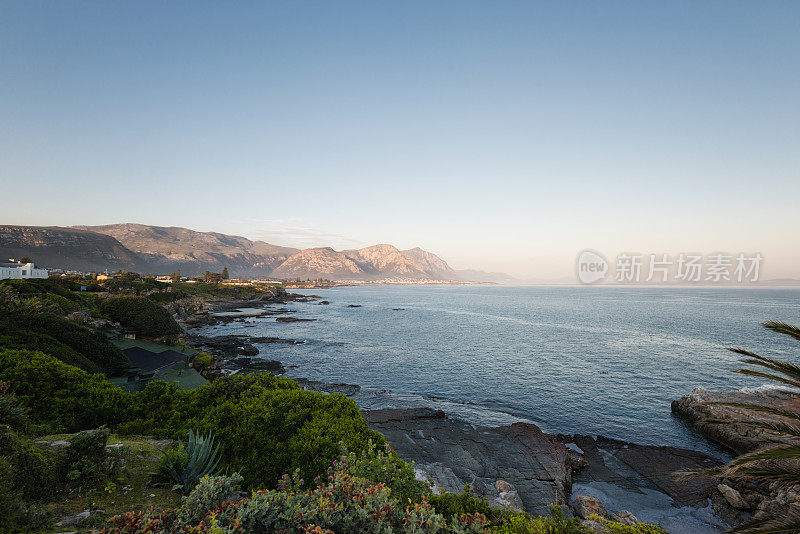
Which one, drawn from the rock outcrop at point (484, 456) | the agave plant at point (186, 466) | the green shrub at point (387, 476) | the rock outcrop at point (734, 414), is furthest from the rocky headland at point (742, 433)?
the agave plant at point (186, 466)

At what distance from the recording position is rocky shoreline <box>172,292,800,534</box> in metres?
14.3

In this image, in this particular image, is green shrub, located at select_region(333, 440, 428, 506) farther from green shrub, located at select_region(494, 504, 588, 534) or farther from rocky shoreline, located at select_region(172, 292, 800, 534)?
rocky shoreline, located at select_region(172, 292, 800, 534)

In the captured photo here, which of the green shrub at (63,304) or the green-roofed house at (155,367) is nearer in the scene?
the green-roofed house at (155,367)

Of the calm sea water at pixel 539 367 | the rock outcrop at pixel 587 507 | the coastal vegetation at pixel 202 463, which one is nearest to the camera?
the coastal vegetation at pixel 202 463

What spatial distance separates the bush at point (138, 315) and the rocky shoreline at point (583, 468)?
28274mm

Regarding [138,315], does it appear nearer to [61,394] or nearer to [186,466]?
[61,394]

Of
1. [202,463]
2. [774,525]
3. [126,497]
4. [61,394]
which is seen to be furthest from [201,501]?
[61,394]

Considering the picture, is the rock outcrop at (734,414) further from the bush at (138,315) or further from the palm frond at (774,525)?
the bush at (138,315)

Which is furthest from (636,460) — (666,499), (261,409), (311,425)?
(261,409)

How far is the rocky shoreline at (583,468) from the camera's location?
1434 centimetres

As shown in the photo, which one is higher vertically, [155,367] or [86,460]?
[86,460]

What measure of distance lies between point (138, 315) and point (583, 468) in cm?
4406

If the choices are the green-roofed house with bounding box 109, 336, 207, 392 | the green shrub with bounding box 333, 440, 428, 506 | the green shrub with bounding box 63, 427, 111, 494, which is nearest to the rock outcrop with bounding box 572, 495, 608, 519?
the green shrub with bounding box 333, 440, 428, 506

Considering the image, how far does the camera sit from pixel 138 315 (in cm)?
3578
